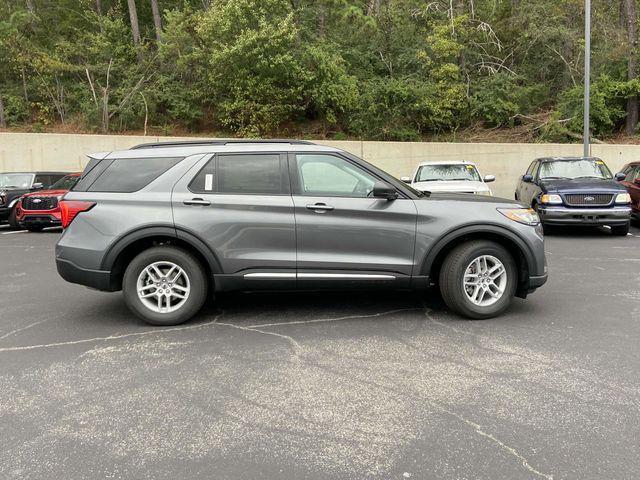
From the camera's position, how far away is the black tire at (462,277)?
206 inches

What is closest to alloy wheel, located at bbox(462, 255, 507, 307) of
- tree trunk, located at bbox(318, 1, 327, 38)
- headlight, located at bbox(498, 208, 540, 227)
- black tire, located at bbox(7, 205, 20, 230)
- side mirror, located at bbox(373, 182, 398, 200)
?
headlight, located at bbox(498, 208, 540, 227)

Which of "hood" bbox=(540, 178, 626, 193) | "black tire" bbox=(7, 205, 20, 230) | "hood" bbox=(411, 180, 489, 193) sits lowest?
"black tire" bbox=(7, 205, 20, 230)

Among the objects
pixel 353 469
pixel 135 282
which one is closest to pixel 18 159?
pixel 135 282

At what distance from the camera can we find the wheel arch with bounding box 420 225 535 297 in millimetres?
5215

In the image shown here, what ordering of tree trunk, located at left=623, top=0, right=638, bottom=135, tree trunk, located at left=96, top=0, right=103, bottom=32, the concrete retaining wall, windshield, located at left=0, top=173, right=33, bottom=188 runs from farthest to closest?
tree trunk, located at left=96, top=0, right=103, bottom=32 → tree trunk, located at left=623, top=0, right=638, bottom=135 → the concrete retaining wall → windshield, located at left=0, top=173, right=33, bottom=188

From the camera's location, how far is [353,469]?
2.80 m

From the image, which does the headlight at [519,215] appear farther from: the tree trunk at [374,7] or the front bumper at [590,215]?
the tree trunk at [374,7]

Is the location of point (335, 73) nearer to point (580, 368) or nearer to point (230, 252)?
point (230, 252)

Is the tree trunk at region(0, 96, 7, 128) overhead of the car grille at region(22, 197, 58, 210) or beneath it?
overhead

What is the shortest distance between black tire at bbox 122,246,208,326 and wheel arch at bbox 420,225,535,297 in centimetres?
220

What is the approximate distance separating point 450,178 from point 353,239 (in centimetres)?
713

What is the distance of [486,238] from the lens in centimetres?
539

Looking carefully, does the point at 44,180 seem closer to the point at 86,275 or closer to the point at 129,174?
the point at 129,174

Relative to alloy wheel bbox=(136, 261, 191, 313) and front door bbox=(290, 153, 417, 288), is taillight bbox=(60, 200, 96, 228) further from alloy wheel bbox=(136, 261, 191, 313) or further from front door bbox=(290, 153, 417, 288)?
front door bbox=(290, 153, 417, 288)
